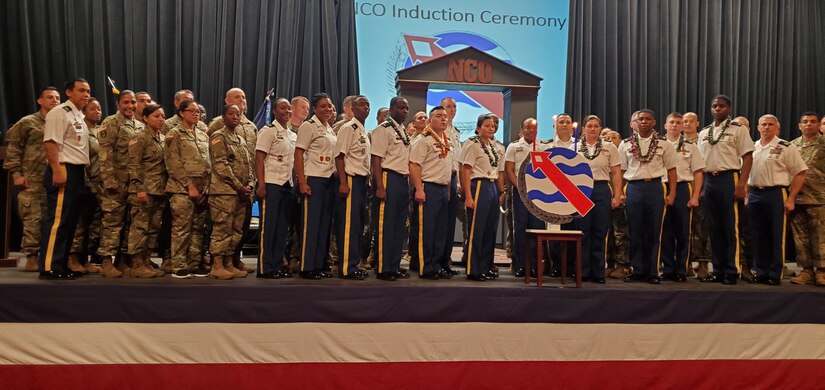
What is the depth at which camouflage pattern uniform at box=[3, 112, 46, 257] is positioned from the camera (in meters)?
5.41

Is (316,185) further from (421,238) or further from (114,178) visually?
(114,178)

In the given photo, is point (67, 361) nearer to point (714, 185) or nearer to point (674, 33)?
point (714, 185)

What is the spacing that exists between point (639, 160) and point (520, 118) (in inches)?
82.5

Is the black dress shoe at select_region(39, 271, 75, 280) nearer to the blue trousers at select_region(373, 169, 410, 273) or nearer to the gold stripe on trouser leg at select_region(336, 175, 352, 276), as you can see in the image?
the gold stripe on trouser leg at select_region(336, 175, 352, 276)

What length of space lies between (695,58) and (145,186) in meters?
8.12

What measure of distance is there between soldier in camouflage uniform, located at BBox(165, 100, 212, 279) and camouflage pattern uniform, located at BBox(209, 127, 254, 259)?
0.35 feet

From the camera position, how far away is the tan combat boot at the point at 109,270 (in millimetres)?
4773

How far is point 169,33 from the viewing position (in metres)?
8.18

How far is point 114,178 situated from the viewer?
482 centimetres

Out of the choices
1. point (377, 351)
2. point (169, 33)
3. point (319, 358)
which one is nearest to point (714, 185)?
point (377, 351)

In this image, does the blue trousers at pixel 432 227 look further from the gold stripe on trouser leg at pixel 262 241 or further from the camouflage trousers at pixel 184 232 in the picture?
the camouflage trousers at pixel 184 232

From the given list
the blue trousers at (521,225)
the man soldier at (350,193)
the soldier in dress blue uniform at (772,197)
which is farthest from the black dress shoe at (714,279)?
the man soldier at (350,193)

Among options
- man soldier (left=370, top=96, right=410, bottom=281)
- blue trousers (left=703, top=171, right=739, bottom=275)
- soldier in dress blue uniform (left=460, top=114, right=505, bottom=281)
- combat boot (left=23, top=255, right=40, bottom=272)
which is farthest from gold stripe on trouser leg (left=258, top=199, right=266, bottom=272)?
blue trousers (left=703, top=171, right=739, bottom=275)

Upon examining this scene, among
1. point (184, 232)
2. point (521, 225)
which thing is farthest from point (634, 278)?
point (184, 232)
